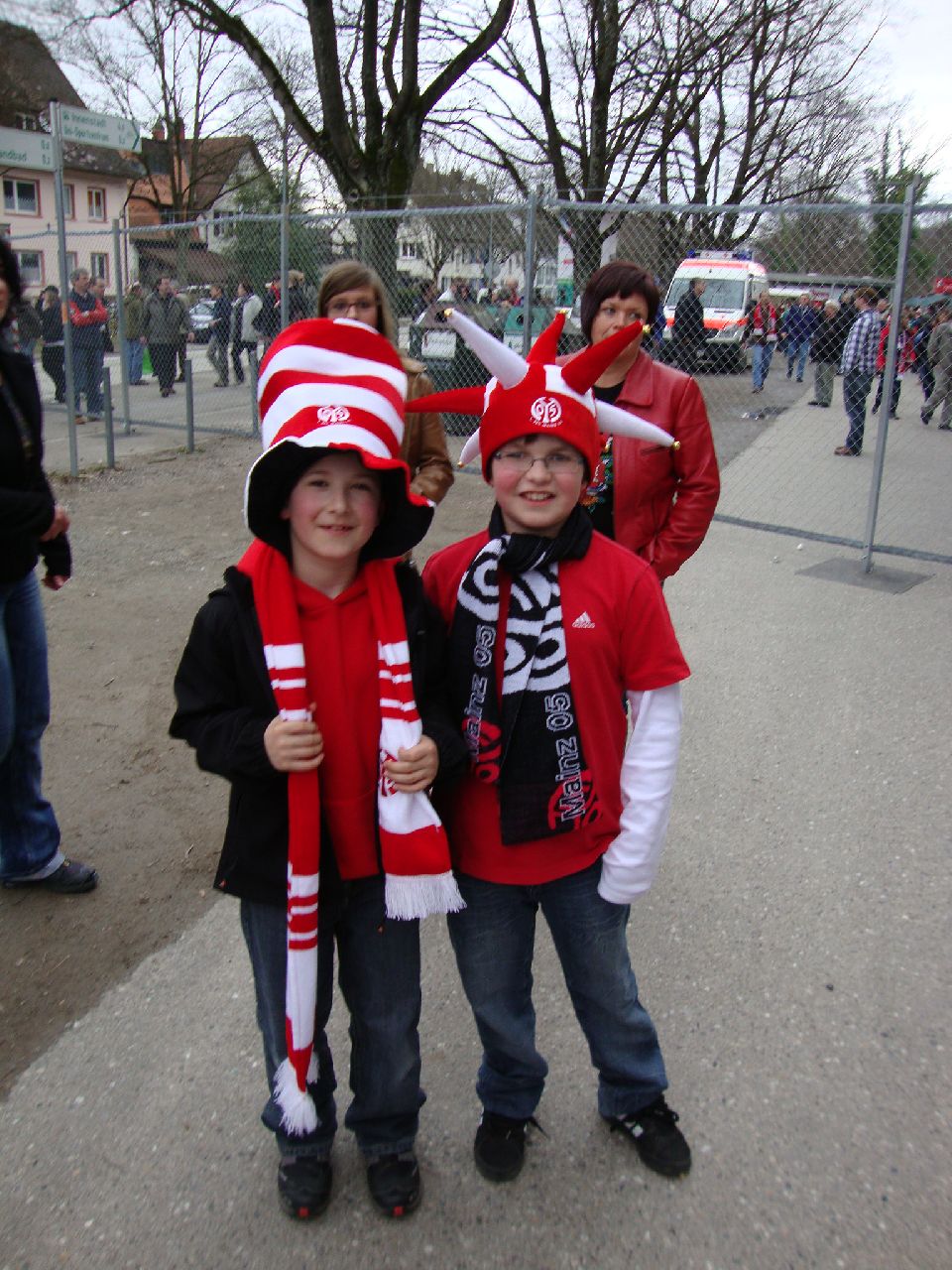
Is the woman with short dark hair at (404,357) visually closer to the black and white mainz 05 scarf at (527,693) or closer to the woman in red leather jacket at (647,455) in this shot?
the woman in red leather jacket at (647,455)

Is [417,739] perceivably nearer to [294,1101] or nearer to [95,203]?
[294,1101]

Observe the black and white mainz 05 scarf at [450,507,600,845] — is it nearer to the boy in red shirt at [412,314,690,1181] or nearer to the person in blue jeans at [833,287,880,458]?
the boy in red shirt at [412,314,690,1181]

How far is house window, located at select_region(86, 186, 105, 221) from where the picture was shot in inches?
2055

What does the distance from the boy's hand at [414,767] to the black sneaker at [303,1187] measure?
85 centimetres

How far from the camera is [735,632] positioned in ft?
18.9

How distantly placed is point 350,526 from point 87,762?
8.68 feet

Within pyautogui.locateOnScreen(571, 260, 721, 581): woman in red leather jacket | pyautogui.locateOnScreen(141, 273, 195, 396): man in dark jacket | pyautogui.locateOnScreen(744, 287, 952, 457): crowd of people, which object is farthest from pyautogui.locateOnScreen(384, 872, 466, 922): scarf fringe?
pyautogui.locateOnScreen(141, 273, 195, 396): man in dark jacket

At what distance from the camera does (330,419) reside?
1780 mm

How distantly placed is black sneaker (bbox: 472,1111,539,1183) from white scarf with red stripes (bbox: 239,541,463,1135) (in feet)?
1.49

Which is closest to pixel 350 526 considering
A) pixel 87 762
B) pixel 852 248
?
pixel 87 762

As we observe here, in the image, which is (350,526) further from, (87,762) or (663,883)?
(87,762)

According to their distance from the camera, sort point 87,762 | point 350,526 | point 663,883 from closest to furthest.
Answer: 1. point 350,526
2. point 663,883
3. point 87,762

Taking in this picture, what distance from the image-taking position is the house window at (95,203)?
52.2 meters

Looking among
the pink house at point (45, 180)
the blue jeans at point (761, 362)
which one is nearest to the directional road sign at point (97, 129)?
the blue jeans at point (761, 362)
